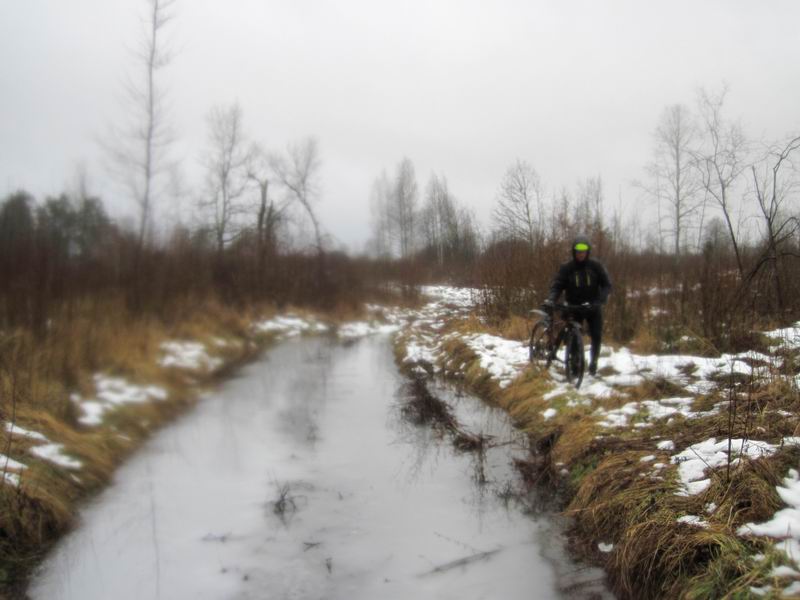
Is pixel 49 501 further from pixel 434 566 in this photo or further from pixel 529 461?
pixel 529 461

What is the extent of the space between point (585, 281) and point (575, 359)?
100cm

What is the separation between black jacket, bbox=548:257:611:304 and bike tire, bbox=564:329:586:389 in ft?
1.53

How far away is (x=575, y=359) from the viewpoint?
6.96 m

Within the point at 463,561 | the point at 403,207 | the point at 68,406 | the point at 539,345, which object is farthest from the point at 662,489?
the point at 403,207

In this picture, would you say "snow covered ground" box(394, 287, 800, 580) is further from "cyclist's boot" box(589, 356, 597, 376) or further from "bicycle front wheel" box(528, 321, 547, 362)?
"bicycle front wheel" box(528, 321, 547, 362)

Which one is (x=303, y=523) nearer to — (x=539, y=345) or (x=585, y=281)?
(x=585, y=281)

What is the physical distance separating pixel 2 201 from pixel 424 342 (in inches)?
349

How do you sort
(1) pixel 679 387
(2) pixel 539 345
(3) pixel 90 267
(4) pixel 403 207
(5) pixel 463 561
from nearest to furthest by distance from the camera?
(5) pixel 463 561, (1) pixel 679 387, (3) pixel 90 267, (2) pixel 539 345, (4) pixel 403 207

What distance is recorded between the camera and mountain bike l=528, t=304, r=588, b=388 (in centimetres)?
682

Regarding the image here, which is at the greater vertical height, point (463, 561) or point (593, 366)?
point (593, 366)

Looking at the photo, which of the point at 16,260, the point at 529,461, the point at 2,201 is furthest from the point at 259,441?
the point at 2,201

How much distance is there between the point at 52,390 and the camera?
556cm

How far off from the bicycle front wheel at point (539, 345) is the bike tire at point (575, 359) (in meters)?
0.70

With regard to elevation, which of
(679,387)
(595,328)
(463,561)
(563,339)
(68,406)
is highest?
(595,328)
